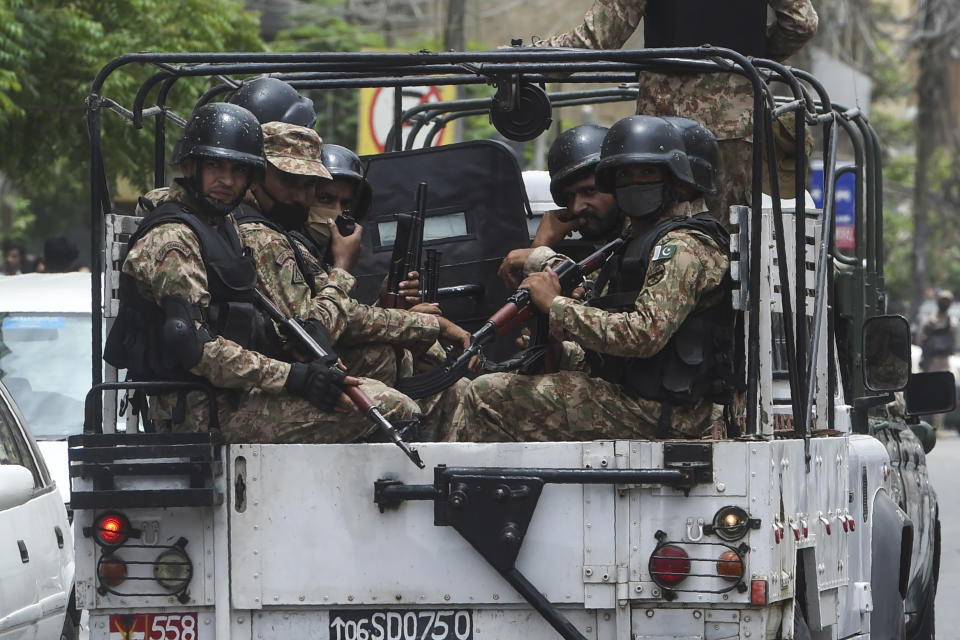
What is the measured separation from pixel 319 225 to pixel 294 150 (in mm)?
508

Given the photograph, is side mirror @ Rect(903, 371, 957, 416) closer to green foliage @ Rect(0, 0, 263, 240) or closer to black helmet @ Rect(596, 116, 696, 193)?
black helmet @ Rect(596, 116, 696, 193)

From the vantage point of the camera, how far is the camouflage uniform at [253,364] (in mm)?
5590

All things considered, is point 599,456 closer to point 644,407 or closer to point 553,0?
point 644,407

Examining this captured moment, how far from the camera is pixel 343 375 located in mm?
5633

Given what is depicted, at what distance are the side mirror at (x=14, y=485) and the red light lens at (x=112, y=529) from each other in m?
0.80

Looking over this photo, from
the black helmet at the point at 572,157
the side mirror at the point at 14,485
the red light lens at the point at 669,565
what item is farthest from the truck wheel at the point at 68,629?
the red light lens at the point at 669,565

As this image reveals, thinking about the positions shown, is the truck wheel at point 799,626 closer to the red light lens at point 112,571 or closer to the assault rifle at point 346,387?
the assault rifle at point 346,387

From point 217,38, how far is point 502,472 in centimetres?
1145

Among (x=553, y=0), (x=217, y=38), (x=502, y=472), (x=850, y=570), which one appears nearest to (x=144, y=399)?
(x=502, y=472)

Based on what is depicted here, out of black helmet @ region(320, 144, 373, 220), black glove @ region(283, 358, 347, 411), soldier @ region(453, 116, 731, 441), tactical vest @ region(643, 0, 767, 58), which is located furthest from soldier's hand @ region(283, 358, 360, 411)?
tactical vest @ region(643, 0, 767, 58)

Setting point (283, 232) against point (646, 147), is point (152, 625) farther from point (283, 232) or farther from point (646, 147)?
point (646, 147)

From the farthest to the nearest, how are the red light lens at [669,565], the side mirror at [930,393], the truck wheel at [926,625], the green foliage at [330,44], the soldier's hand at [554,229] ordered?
1. the green foliage at [330,44]
2. the truck wheel at [926,625]
3. the side mirror at [930,393]
4. the soldier's hand at [554,229]
5. the red light lens at [669,565]

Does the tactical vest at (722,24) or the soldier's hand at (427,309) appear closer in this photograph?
the soldier's hand at (427,309)

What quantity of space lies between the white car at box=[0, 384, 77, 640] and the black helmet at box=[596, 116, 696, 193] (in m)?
2.48
